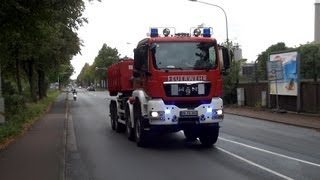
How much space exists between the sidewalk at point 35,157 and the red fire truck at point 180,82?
2641 millimetres

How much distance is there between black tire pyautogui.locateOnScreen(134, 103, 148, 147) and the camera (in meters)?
15.7

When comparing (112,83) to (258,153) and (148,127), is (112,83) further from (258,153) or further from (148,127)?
(258,153)

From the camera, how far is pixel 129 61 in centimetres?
1903

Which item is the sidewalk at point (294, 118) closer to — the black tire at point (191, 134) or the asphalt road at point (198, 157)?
the asphalt road at point (198, 157)

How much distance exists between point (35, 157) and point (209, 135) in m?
5.02

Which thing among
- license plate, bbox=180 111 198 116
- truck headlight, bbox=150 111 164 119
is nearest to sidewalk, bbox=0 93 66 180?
truck headlight, bbox=150 111 164 119

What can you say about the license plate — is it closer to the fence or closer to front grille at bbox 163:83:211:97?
front grille at bbox 163:83:211:97

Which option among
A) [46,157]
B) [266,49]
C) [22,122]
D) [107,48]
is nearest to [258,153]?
[46,157]

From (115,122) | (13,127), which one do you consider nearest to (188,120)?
(115,122)

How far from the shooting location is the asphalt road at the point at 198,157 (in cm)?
1081

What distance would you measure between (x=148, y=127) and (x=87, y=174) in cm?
438

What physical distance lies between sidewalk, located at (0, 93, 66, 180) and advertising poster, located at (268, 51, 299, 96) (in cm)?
1416

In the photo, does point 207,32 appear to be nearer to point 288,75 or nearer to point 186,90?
point 186,90

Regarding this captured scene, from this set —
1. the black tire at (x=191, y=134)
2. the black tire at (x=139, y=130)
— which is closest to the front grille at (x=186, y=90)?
the black tire at (x=139, y=130)
